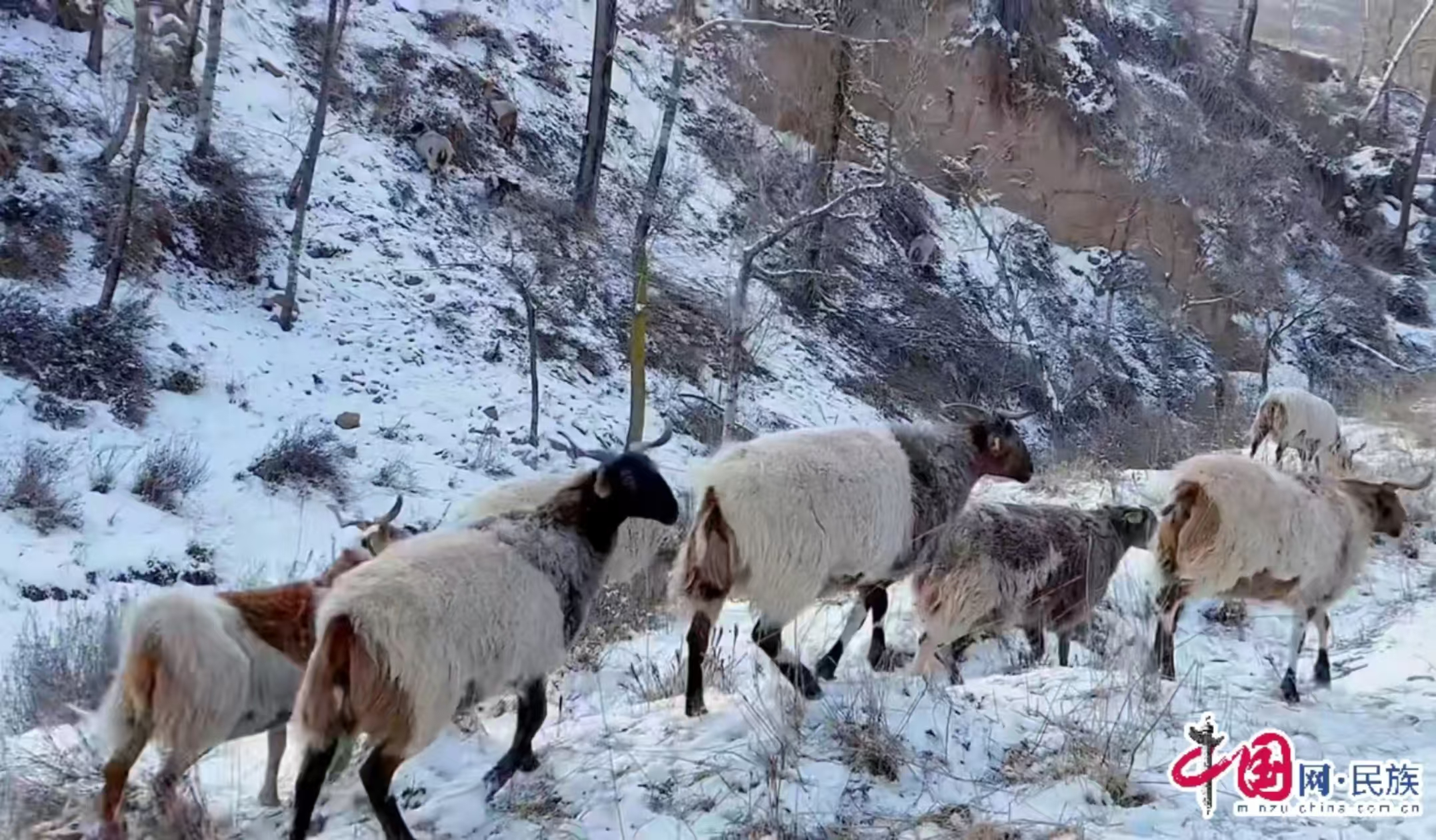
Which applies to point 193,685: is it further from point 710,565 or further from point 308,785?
point 710,565

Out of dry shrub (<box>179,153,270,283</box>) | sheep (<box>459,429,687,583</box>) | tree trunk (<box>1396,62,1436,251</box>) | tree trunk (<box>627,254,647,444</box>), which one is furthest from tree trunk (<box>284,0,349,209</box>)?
tree trunk (<box>1396,62,1436,251</box>)

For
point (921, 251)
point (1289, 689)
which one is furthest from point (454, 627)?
point (921, 251)

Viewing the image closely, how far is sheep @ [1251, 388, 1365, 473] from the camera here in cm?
1217

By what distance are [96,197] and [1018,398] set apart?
1633cm

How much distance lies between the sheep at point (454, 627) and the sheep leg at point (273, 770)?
0.73 metres

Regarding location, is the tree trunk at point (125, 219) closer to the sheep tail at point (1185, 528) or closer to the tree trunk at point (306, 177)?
the tree trunk at point (306, 177)

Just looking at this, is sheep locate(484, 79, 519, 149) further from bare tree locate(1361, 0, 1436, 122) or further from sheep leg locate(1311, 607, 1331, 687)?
bare tree locate(1361, 0, 1436, 122)

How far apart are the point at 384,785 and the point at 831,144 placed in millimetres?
20729

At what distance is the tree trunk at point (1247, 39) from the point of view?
36344 mm

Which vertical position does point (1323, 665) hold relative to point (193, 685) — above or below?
above

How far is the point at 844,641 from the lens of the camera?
608 centimetres

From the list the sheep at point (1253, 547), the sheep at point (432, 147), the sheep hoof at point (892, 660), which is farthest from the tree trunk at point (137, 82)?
the sheep at point (1253, 547)

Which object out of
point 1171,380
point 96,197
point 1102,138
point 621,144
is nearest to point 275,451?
point 96,197

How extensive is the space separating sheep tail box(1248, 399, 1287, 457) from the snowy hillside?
119cm
